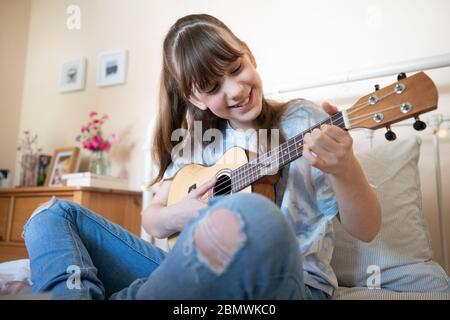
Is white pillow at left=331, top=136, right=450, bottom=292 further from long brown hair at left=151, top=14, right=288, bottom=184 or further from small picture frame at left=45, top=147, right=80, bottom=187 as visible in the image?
small picture frame at left=45, top=147, right=80, bottom=187

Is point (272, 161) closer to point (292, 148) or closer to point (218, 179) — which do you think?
point (292, 148)

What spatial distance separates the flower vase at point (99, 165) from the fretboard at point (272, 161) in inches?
50.2

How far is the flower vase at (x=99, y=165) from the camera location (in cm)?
196

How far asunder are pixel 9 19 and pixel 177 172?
2.18 meters

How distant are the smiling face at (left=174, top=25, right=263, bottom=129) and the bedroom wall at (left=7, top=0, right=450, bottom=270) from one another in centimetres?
60

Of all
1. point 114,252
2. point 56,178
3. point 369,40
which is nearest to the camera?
point 114,252

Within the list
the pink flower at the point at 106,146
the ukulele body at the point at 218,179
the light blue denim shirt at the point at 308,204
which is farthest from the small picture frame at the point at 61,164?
the light blue denim shirt at the point at 308,204

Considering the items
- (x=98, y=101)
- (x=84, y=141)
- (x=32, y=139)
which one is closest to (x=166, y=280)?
(x=84, y=141)

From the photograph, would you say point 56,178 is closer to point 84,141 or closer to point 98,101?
point 84,141

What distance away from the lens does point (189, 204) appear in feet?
2.85

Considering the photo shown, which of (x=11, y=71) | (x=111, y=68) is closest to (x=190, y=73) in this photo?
(x=111, y=68)

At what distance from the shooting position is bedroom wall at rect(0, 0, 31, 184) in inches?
96.5

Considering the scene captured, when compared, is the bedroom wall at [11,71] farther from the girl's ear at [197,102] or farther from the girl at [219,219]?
the girl's ear at [197,102]
